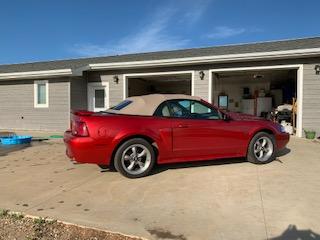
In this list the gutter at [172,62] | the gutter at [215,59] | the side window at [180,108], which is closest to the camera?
the side window at [180,108]

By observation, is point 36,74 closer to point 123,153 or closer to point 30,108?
point 30,108

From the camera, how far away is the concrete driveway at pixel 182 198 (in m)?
3.73

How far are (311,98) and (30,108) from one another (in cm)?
1168

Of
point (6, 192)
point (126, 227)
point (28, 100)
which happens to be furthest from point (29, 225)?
point (28, 100)

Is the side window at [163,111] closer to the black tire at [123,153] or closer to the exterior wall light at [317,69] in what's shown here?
the black tire at [123,153]

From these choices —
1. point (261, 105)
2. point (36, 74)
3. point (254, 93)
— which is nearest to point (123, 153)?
point (36, 74)

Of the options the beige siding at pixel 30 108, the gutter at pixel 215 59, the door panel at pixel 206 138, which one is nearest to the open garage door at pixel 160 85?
the gutter at pixel 215 59

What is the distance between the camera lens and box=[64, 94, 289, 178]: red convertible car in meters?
5.64

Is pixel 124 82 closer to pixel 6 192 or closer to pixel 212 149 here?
pixel 212 149

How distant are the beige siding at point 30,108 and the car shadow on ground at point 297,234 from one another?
482 inches

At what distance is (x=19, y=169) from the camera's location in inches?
264

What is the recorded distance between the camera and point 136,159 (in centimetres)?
588

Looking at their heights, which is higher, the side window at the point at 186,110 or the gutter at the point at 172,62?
the gutter at the point at 172,62

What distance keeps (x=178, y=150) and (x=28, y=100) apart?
449 inches
